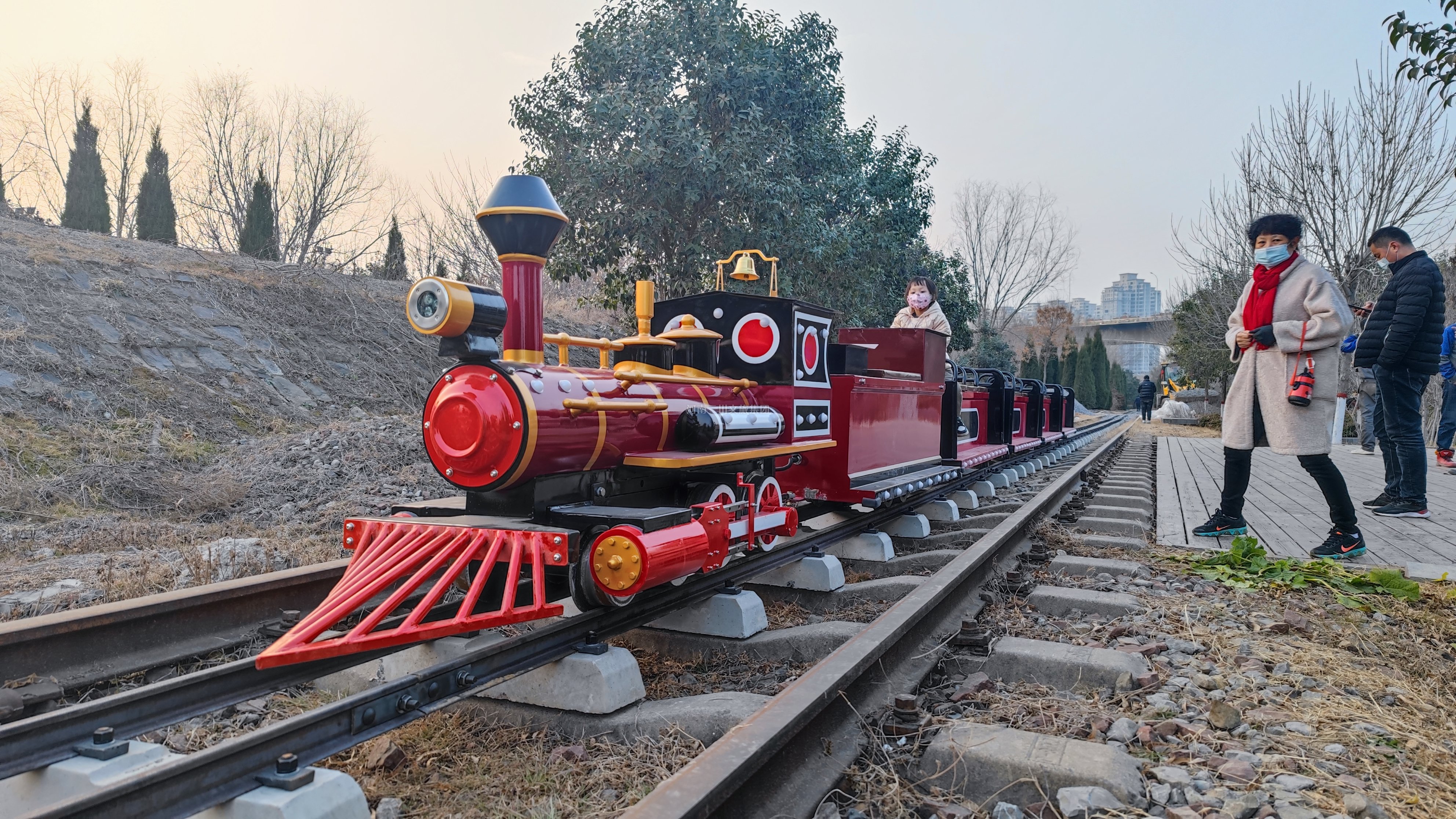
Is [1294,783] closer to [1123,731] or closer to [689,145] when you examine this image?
[1123,731]

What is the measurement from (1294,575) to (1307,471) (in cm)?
144

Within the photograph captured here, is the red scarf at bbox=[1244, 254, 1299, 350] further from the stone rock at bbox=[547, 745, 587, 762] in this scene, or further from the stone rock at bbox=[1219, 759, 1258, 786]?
the stone rock at bbox=[547, 745, 587, 762]

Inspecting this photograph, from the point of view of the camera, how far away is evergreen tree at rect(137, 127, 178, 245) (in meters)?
18.8

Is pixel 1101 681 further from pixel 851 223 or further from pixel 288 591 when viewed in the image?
pixel 851 223

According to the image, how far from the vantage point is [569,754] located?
2766 millimetres

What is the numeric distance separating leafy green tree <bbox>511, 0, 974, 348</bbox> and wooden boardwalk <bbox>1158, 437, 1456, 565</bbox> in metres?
6.20

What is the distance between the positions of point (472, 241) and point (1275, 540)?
23.7m

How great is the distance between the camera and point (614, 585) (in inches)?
127

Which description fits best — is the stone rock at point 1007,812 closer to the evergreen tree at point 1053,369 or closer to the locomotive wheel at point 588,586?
the locomotive wheel at point 588,586

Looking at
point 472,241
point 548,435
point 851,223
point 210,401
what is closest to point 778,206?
point 851,223

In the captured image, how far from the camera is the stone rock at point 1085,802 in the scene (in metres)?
2.05

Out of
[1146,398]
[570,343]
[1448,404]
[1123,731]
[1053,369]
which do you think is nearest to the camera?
[1123,731]

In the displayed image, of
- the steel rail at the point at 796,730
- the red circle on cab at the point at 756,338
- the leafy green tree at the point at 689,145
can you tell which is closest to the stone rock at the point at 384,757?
the steel rail at the point at 796,730

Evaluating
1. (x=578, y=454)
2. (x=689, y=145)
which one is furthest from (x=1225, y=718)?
(x=689, y=145)
